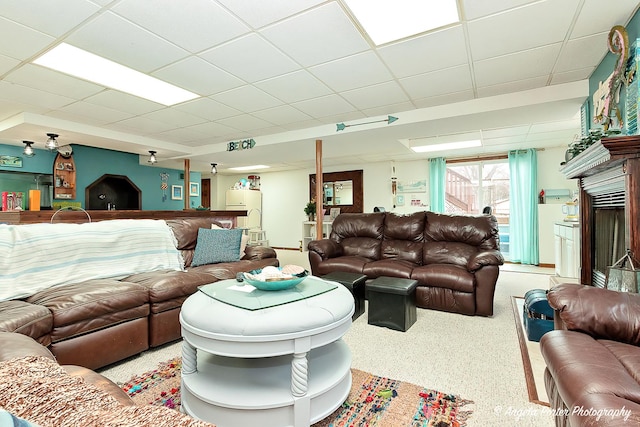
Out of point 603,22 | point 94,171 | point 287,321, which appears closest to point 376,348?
point 287,321

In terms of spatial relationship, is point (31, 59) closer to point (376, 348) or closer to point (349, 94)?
point (349, 94)

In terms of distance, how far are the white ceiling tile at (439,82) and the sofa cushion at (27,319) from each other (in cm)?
341

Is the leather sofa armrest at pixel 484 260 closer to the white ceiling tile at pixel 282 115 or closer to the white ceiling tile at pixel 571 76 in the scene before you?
the white ceiling tile at pixel 571 76

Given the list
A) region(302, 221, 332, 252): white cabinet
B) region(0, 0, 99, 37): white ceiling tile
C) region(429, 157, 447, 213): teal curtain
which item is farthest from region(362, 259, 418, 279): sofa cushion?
region(429, 157, 447, 213): teal curtain

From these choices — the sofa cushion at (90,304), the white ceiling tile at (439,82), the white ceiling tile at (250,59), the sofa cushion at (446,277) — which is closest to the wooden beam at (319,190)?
the white ceiling tile at (439,82)

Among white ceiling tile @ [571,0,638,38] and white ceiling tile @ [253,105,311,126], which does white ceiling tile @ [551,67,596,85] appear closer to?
white ceiling tile @ [571,0,638,38]

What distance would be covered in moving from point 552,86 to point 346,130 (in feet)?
8.06

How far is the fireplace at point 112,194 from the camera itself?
636 cm

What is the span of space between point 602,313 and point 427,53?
7.31ft

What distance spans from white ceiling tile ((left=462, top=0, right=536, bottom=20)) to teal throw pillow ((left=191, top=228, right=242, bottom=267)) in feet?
9.86

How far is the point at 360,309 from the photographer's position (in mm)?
3205

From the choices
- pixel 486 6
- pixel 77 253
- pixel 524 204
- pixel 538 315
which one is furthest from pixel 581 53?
pixel 77 253

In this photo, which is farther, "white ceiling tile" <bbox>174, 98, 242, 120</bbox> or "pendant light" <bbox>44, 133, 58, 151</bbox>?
"pendant light" <bbox>44, 133, 58, 151</bbox>

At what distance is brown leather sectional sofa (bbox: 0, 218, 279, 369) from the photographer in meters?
1.79
